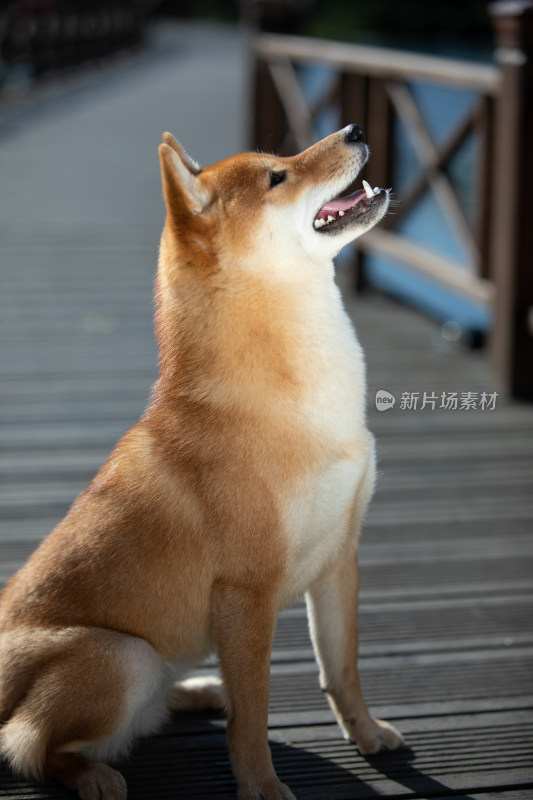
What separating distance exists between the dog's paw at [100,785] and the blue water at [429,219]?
3927 mm

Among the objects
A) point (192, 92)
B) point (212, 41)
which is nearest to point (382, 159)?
point (192, 92)

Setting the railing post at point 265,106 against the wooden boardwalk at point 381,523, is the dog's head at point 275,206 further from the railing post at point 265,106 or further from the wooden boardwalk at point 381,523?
the railing post at point 265,106

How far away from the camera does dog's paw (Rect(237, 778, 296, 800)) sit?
1825 millimetres

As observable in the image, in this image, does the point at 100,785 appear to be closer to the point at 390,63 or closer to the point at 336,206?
the point at 336,206

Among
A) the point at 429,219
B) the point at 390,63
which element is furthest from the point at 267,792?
the point at 429,219

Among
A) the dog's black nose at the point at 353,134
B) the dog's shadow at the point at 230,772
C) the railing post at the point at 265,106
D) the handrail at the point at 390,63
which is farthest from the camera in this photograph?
the railing post at the point at 265,106

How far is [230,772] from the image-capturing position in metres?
1.98

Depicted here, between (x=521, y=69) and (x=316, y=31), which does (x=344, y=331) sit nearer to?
(x=521, y=69)

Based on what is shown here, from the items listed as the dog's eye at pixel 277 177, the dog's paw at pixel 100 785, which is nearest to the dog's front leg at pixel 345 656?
the dog's paw at pixel 100 785

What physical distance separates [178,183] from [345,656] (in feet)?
3.19

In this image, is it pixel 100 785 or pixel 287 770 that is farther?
pixel 287 770

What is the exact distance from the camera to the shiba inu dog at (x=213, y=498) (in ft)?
5.92

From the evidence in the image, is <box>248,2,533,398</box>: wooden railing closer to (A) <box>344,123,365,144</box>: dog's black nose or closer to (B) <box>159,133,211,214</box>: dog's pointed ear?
(A) <box>344,123,365,144</box>: dog's black nose

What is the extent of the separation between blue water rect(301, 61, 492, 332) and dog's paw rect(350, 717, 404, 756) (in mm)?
3611
